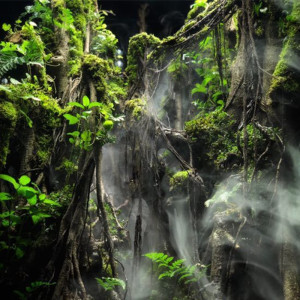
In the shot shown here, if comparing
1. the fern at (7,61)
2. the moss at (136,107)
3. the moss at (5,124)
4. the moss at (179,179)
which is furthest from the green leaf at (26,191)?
the moss at (179,179)

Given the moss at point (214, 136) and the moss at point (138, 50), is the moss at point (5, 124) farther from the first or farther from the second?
the moss at point (214, 136)

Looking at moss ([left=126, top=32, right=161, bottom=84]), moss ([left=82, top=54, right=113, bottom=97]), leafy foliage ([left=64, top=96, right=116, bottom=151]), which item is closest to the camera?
leafy foliage ([left=64, top=96, right=116, bottom=151])

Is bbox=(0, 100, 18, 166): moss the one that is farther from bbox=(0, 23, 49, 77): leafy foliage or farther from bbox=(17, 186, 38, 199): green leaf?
bbox=(17, 186, 38, 199): green leaf

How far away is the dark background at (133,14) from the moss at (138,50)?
446 cm

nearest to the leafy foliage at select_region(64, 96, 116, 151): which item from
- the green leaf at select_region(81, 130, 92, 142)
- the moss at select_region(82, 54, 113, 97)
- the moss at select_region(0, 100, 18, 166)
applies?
the green leaf at select_region(81, 130, 92, 142)

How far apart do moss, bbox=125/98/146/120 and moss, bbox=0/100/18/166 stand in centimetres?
167

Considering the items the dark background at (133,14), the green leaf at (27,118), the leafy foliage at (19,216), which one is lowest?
the leafy foliage at (19,216)

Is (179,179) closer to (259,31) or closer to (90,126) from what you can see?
(90,126)

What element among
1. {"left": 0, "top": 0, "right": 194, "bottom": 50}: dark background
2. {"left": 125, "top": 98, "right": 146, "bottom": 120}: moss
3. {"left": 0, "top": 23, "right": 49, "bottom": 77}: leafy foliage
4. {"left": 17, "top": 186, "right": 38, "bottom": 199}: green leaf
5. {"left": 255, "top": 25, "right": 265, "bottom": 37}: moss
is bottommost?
{"left": 17, "top": 186, "right": 38, "bottom": 199}: green leaf

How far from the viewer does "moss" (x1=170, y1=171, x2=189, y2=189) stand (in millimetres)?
4139

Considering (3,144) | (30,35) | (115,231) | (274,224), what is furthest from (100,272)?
(30,35)

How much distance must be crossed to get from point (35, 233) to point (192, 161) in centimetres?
240

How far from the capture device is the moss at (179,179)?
13.6 ft

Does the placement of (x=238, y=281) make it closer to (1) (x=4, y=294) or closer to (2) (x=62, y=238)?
(2) (x=62, y=238)
